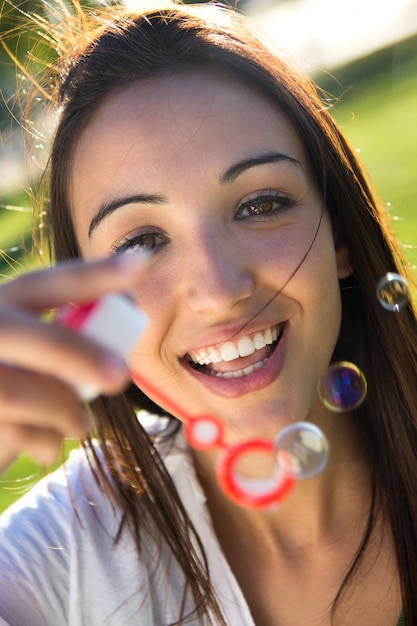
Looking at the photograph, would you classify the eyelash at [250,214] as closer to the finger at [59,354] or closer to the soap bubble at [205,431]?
the soap bubble at [205,431]

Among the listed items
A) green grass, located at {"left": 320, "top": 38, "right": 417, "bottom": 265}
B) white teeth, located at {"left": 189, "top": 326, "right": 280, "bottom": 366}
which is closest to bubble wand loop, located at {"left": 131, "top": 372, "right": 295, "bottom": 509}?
white teeth, located at {"left": 189, "top": 326, "right": 280, "bottom": 366}

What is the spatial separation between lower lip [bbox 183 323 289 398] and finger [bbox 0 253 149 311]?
774mm

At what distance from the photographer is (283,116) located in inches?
67.8

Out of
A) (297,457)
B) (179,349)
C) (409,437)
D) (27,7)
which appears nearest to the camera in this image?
(297,457)

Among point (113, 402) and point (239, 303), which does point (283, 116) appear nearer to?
point (239, 303)

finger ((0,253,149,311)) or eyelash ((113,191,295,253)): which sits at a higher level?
eyelash ((113,191,295,253))

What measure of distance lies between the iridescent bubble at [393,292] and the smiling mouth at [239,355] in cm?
27

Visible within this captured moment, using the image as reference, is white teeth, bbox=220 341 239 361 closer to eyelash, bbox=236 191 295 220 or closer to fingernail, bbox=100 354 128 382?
eyelash, bbox=236 191 295 220

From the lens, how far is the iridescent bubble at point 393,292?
1.79 meters

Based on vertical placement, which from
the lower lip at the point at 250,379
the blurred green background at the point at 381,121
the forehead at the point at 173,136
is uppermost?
the blurred green background at the point at 381,121

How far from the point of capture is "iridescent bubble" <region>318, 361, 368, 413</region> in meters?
1.77

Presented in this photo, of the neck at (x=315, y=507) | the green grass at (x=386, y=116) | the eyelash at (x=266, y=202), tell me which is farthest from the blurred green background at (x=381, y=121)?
the eyelash at (x=266, y=202)

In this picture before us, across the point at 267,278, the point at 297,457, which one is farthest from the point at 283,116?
the point at 297,457

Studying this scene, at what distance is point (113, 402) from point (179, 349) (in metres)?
0.37
